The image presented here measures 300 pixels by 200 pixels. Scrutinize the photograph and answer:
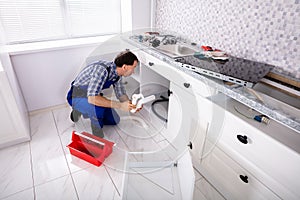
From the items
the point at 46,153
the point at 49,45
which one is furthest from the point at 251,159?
the point at 49,45

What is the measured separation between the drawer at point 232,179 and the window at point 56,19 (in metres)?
2.02

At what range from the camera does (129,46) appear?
1.95 metres

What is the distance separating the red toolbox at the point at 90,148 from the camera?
153 cm

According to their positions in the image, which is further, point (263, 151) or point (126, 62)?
point (126, 62)

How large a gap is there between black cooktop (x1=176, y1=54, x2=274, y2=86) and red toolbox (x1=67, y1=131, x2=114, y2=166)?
89 centimetres

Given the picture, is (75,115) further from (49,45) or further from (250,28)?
(250,28)

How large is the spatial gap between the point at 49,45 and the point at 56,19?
363 millimetres

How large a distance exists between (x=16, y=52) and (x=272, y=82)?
2.13m

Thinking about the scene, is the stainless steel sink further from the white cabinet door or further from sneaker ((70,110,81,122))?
the white cabinet door

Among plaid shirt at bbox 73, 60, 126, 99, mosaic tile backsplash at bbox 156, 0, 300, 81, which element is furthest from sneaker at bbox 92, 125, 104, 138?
mosaic tile backsplash at bbox 156, 0, 300, 81

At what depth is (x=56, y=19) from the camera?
7.18 ft

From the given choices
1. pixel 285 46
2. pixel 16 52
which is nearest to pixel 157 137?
pixel 285 46

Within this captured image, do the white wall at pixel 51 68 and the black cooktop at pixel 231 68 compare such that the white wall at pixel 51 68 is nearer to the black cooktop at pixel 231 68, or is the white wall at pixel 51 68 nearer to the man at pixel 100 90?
the man at pixel 100 90

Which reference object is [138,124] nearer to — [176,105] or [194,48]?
[176,105]
